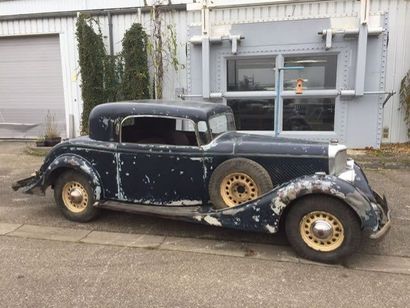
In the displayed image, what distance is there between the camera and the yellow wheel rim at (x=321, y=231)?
3.95 m

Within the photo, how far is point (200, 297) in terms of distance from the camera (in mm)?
3375

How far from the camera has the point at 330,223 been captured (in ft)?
13.0

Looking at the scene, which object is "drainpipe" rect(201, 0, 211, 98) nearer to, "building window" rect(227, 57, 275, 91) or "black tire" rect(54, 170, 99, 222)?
"building window" rect(227, 57, 275, 91)

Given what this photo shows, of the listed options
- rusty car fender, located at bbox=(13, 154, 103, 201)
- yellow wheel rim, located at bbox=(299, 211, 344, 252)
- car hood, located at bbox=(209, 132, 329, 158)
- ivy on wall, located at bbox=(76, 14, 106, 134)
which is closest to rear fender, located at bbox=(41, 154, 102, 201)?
rusty car fender, located at bbox=(13, 154, 103, 201)

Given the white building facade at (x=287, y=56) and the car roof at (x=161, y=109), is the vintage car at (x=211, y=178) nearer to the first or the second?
the car roof at (x=161, y=109)

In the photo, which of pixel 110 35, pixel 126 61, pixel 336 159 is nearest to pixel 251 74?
pixel 126 61

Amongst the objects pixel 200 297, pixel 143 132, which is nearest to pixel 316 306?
pixel 200 297

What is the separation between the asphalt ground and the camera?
11.1 ft

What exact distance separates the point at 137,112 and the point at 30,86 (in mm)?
8289

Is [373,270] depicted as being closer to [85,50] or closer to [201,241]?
[201,241]

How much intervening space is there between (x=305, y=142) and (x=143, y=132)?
206 cm

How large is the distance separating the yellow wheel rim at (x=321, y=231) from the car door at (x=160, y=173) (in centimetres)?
126

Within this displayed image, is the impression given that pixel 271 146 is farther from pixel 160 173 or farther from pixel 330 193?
pixel 160 173

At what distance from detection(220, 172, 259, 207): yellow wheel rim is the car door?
322 millimetres
